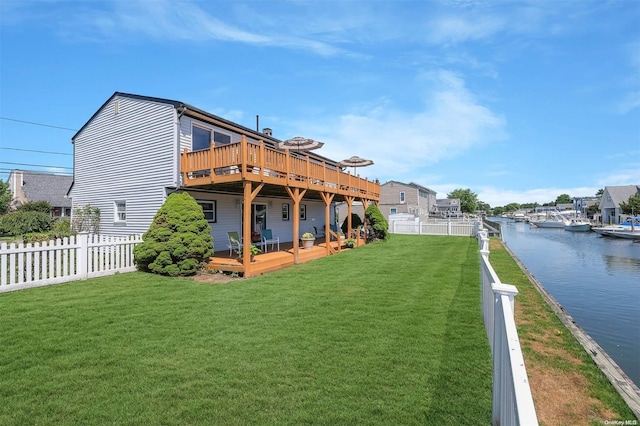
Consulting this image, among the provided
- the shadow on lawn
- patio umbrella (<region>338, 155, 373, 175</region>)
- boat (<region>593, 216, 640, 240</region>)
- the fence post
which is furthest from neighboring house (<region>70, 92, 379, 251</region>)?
boat (<region>593, 216, 640, 240</region>)

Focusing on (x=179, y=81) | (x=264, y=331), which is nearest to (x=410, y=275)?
(x=264, y=331)

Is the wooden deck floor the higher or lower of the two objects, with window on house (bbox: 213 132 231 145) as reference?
lower

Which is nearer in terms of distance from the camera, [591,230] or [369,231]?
[369,231]

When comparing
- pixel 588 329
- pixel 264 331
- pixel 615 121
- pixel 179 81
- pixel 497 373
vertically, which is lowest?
pixel 588 329

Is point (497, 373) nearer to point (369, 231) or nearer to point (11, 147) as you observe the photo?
point (369, 231)

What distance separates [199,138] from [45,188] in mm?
35420

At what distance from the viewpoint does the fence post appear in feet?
27.8

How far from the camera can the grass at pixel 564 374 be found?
2.91 metres

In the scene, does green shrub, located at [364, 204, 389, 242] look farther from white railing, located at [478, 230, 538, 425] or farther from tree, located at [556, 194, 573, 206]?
tree, located at [556, 194, 573, 206]

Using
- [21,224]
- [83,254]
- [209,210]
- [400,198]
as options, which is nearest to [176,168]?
[209,210]

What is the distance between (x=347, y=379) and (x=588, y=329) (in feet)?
21.3

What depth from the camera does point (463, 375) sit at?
3.45 m

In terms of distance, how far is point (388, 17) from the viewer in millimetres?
11219

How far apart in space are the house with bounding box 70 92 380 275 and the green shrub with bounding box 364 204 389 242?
4.36m
